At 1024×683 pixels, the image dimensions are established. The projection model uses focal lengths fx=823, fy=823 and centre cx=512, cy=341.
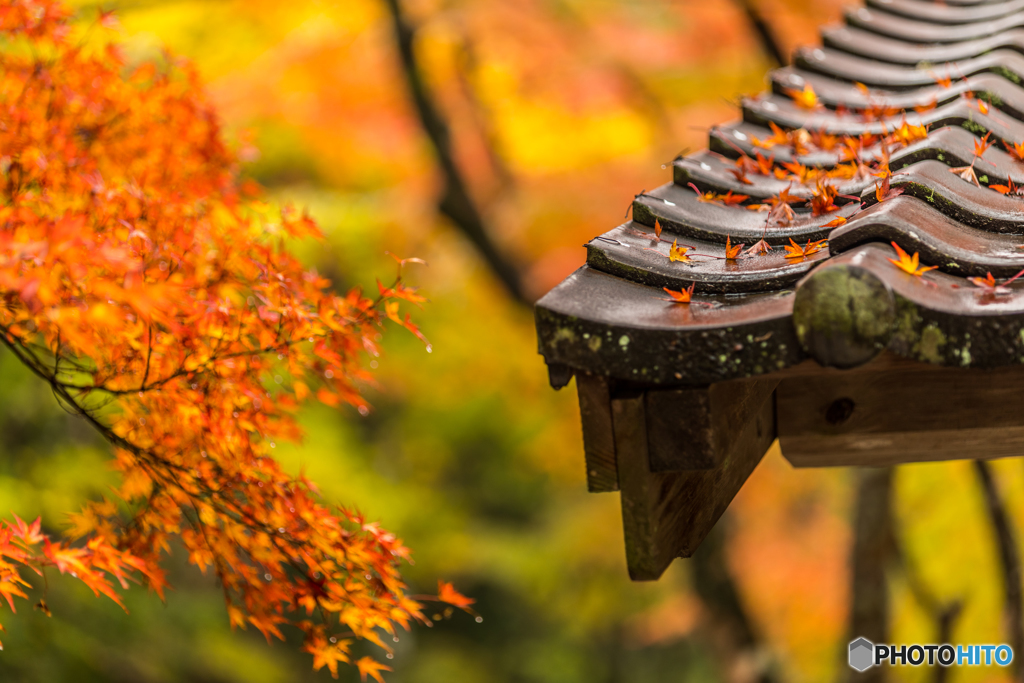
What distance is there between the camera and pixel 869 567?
552 centimetres

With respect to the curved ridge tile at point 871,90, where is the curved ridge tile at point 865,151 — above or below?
below

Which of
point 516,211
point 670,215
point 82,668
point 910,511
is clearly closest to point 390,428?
point 516,211

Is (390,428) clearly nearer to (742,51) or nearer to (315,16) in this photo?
(315,16)

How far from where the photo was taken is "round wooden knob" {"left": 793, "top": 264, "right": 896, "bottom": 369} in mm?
1392

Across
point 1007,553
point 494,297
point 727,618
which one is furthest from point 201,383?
point 494,297

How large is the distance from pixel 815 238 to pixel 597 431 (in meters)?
0.70

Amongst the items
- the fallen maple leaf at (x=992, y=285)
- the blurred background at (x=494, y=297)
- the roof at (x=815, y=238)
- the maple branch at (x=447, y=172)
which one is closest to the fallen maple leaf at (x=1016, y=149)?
the roof at (x=815, y=238)

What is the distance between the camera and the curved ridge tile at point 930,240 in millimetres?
1637

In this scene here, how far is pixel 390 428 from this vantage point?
1363 centimetres

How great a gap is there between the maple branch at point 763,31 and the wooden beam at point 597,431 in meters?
5.49

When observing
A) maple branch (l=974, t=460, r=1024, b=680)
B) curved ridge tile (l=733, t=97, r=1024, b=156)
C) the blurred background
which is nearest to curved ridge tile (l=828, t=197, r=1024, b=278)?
curved ridge tile (l=733, t=97, r=1024, b=156)

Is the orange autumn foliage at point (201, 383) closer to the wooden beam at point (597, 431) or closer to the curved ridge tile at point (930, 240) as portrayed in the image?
the wooden beam at point (597, 431)

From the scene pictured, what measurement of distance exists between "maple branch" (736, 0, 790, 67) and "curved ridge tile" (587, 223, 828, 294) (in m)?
4.91

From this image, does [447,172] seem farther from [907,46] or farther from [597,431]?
[597,431]
